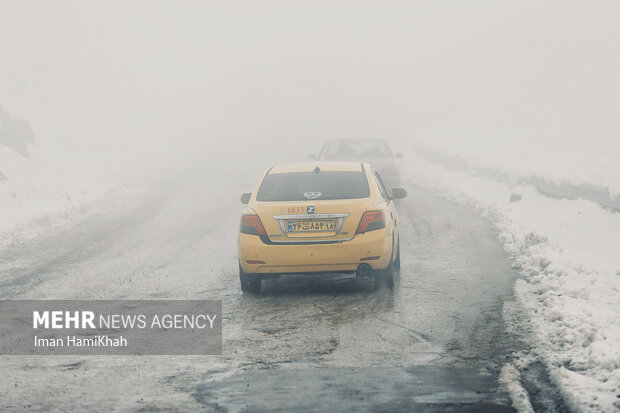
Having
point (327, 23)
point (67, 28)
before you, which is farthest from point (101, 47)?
point (327, 23)

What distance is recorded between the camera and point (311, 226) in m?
8.72

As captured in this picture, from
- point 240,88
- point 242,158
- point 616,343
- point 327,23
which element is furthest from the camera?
point 327,23

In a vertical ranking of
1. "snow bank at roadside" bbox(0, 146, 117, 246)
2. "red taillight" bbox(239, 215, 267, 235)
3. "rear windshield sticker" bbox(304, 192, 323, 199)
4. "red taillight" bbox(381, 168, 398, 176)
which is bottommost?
"snow bank at roadside" bbox(0, 146, 117, 246)

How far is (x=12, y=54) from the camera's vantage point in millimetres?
40594

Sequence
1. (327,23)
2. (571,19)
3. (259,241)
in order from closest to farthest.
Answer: (259,241), (571,19), (327,23)

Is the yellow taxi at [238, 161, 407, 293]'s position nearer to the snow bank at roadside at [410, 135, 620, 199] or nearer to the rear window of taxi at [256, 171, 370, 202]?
the rear window of taxi at [256, 171, 370, 202]

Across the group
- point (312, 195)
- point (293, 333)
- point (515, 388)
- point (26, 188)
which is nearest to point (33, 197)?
point (26, 188)

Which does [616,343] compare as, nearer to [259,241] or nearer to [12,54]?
[259,241]

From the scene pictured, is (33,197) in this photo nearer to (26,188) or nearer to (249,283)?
(26,188)

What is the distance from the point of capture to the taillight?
8.70 metres

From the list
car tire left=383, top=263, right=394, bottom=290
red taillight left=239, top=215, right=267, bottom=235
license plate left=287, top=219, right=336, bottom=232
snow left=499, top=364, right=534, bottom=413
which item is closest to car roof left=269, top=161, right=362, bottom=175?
red taillight left=239, top=215, right=267, bottom=235

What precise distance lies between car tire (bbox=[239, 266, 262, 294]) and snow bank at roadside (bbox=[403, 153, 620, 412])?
9.76 feet

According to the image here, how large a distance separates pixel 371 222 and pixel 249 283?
158cm

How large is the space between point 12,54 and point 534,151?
27.1 meters
